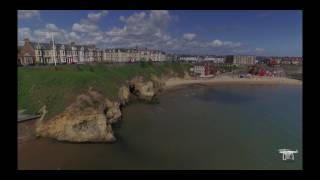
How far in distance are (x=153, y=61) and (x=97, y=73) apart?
1.11 m

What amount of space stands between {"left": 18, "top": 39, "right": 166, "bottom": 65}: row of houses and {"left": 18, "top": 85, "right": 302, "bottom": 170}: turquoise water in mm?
978

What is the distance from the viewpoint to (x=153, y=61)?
5.95m

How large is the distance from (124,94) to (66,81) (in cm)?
198

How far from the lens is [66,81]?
5.30 metres

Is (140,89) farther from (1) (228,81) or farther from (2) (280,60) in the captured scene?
(2) (280,60)

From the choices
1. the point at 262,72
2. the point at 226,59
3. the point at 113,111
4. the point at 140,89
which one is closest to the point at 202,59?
the point at 226,59

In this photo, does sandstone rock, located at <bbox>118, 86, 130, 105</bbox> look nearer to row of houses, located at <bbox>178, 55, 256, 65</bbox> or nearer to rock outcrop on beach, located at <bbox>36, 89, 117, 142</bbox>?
rock outcrop on beach, located at <bbox>36, 89, 117, 142</bbox>

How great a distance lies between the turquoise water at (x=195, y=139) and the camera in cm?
429

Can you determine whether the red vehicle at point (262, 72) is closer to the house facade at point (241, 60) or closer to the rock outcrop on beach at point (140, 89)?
the house facade at point (241, 60)
